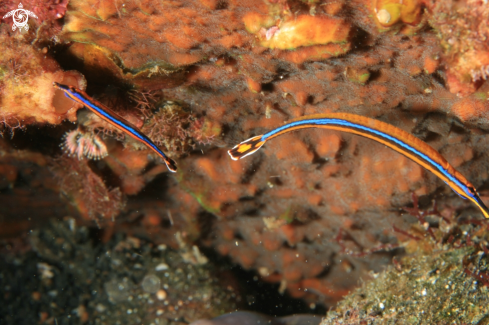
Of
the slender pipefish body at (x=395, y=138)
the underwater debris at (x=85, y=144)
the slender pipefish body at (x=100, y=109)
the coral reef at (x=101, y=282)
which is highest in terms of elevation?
the slender pipefish body at (x=395, y=138)

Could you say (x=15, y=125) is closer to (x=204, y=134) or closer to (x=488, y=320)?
(x=204, y=134)

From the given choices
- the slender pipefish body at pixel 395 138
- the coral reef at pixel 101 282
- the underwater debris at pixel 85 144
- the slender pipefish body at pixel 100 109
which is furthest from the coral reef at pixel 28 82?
the coral reef at pixel 101 282

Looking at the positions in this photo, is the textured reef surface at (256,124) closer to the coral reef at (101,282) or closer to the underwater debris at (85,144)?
the underwater debris at (85,144)

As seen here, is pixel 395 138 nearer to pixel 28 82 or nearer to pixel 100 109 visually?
pixel 100 109

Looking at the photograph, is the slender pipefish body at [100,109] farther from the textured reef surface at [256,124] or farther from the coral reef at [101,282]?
Answer: the coral reef at [101,282]

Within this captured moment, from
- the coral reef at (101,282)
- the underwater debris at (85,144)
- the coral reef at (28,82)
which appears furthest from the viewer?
the coral reef at (101,282)

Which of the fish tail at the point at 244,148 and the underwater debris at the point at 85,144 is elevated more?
the fish tail at the point at 244,148

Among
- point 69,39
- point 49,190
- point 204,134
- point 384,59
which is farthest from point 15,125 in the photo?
point 384,59

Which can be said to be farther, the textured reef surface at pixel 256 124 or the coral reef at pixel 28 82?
the coral reef at pixel 28 82

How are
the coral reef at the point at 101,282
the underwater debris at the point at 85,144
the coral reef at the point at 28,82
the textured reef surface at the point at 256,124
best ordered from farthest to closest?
the coral reef at the point at 101,282 → the underwater debris at the point at 85,144 → the coral reef at the point at 28,82 → the textured reef surface at the point at 256,124

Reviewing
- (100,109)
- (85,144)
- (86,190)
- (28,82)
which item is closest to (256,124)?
(100,109)
